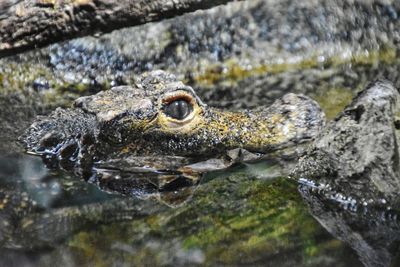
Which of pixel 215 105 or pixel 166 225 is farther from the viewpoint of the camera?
pixel 215 105

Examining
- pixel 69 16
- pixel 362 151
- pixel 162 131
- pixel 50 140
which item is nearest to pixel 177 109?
pixel 162 131

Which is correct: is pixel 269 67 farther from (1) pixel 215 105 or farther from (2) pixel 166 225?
(2) pixel 166 225

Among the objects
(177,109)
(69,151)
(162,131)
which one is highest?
(177,109)

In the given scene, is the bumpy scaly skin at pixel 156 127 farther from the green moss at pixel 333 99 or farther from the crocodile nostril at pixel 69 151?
the green moss at pixel 333 99

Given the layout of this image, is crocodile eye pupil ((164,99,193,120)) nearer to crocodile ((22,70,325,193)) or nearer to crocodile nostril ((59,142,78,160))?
crocodile ((22,70,325,193))

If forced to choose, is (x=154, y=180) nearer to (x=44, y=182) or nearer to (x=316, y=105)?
(x=44, y=182)

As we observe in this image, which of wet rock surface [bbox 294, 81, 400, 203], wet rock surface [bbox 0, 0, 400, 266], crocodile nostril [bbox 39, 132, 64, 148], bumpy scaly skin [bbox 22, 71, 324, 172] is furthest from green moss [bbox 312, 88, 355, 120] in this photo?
crocodile nostril [bbox 39, 132, 64, 148]
